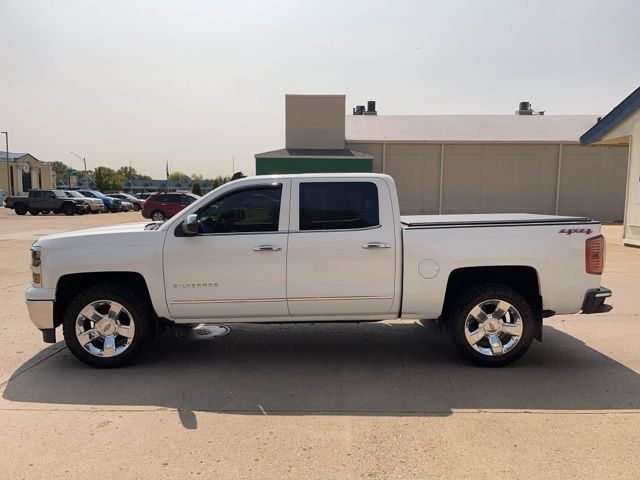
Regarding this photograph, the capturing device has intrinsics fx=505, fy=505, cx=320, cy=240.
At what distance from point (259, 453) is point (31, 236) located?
18414 mm

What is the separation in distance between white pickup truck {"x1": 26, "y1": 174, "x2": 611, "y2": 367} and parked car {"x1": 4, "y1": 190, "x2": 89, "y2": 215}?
3168 centimetres

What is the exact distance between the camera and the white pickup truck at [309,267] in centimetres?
479

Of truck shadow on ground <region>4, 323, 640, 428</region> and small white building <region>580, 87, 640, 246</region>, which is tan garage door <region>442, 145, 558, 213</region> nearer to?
small white building <region>580, 87, 640, 246</region>

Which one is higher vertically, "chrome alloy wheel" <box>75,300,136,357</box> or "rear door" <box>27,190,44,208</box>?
"rear door" <box>27,190,44,208</box>

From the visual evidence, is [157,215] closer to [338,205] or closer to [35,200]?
[35,200]

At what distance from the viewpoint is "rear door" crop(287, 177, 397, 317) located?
4781 millimetres

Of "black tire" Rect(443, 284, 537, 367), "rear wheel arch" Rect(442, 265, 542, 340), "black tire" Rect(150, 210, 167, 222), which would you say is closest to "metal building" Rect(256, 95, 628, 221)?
"black tire" Rect(150, 210, 167, 222)

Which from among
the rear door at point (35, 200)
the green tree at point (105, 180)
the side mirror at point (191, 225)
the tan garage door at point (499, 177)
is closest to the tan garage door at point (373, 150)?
the tan garage door at point (499, 177)

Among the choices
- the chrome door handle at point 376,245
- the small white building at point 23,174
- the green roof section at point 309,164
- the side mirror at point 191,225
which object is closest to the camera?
the side mirror at point 191,225

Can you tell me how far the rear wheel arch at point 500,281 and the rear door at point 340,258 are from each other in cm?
69

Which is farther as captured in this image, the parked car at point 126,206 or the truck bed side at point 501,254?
the parked car at point 126,206

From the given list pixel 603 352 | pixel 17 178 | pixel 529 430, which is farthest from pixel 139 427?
pixel 17 178

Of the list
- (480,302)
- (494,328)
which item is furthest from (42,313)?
(494,328)

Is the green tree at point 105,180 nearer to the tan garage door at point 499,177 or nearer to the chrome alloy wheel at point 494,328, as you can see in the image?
the tan garage door at point 499,177
